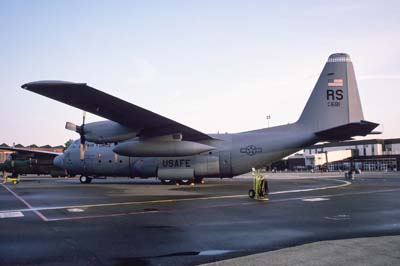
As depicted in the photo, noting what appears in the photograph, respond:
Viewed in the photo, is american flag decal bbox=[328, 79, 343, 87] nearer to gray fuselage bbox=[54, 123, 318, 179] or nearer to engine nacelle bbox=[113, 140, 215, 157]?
gray fuselage bbox=[54, 123, 318, 179]

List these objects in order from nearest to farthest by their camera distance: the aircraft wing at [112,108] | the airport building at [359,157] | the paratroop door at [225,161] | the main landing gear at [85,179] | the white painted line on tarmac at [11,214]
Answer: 1. the white painted line on tarmac at [11,214]
2. the aircraft wing at [112,108]
3. the paratroop door at [225,161]
4. the main landing gear at [85,179]
5. the airport building at [359,157]

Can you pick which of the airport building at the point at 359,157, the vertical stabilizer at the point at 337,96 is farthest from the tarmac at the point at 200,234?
the airport building at the point at 359,157

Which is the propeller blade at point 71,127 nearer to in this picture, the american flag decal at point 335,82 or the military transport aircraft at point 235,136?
the military transport aircraft at point 235,136

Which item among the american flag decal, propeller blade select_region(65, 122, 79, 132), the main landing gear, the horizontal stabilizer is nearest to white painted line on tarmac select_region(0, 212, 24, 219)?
propeller blade select_region(65, 122, 79, 132)

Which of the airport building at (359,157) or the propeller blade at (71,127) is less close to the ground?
the propeller blade at (71,127)

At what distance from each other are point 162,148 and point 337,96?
13.6m

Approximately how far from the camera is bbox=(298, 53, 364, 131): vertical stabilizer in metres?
26.9

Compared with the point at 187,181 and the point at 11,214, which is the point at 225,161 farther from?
the point at 11,214

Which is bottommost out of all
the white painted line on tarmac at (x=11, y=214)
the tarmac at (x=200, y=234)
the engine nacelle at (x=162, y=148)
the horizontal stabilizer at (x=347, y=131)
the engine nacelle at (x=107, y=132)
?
the tarmac at (x=200, y=234)

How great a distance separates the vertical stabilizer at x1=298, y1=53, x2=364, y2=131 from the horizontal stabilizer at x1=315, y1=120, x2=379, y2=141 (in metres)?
0.87

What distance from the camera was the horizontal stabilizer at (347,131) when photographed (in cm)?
2387

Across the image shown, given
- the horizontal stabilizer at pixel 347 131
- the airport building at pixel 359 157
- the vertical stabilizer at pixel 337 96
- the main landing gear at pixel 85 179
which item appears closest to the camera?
the horizontal stabilizer at pixel 347 131

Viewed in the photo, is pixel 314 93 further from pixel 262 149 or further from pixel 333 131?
pixel 262 149

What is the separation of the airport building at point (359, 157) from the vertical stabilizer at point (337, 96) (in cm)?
7185
